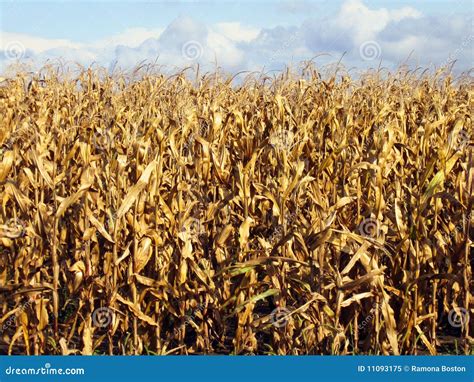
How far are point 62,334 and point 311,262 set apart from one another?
1.78 m

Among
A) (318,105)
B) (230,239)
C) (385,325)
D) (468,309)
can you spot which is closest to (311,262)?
(385,325)

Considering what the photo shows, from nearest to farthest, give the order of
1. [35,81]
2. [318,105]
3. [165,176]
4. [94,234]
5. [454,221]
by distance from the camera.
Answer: [94,234] < [454,221] < [165,176] < [318,105] < [35,81]

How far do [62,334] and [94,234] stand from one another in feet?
2.50

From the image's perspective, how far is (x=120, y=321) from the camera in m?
4.30

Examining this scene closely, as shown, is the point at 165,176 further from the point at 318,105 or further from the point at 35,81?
the point at 35,81

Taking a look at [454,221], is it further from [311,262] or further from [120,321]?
[120,321]

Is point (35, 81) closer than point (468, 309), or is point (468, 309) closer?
point (468, 309)

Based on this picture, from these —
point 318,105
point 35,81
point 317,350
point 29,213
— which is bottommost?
point 317,350

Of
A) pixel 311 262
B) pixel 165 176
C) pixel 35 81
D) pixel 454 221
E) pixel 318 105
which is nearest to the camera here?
pixel 311 262

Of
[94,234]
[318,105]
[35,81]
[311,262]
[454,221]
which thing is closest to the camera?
[311,262]

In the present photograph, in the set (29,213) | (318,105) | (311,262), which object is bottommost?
(311,262)

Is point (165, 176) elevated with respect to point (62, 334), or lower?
elevated

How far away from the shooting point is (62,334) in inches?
Result: 169

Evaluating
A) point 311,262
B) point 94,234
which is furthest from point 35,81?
point 311,262
